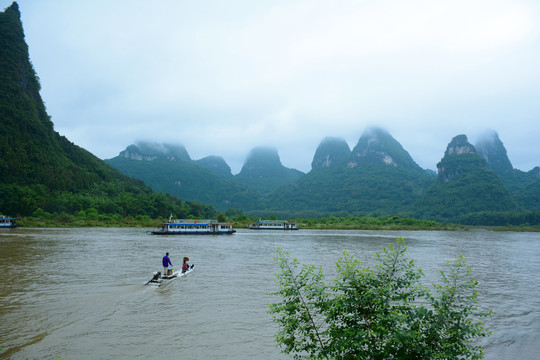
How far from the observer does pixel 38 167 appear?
10675 centimetres

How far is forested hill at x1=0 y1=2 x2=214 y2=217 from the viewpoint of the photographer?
93.8 m

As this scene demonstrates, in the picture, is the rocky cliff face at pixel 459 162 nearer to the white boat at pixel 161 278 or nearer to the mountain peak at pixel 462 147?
the mountain peak at pixel 462 147

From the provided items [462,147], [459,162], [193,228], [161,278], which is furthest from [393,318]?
[462,147]

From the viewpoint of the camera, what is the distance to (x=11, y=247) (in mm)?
35188

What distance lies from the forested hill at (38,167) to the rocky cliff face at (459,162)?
126066 millimetres

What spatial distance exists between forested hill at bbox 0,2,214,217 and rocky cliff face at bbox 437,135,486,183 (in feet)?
414

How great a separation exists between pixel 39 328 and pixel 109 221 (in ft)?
282

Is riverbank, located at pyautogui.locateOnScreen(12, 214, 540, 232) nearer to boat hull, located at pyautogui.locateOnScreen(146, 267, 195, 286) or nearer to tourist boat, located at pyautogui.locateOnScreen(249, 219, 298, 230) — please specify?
tourist boat, located at pyautogui.locateOnScreen(249, 219, 298, 230)

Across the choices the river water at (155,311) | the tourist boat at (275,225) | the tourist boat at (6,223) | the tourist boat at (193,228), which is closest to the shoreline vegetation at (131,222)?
the tourist boat at (6,223)

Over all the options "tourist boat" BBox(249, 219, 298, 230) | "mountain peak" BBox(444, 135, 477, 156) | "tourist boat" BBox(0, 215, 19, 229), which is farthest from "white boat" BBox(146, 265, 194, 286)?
"mountain peak" BBox(444, 135, 477, 156)

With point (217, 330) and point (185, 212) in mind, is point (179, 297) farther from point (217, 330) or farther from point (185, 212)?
point (185, 212)

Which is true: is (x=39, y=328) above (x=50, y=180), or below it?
below

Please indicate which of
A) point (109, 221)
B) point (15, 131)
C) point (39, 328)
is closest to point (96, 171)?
point (15, 131)

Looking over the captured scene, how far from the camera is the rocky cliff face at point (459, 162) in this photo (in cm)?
17749
